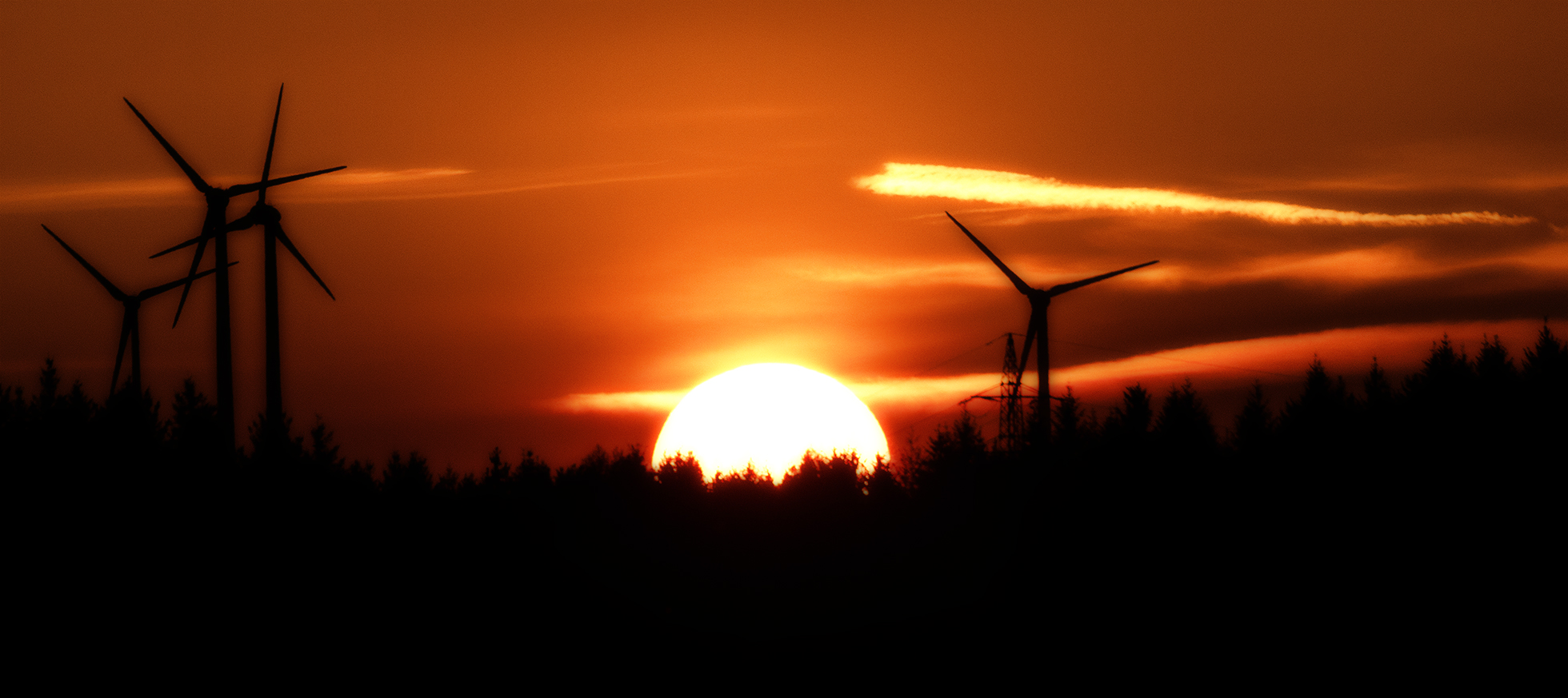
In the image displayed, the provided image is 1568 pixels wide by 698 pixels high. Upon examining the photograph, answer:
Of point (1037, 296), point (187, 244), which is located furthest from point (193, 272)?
point (1037, 296)

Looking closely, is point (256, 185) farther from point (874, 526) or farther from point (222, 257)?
point (874, 526)

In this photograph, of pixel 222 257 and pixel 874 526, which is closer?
pixel 222 257

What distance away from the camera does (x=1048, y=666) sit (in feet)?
193

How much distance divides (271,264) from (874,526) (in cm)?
3350

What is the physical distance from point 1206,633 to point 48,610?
43.6 metres

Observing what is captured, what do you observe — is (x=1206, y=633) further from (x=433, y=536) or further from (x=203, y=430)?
(x=203, y=430)

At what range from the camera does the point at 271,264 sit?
62.1 metres

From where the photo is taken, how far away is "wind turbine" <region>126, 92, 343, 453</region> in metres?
56.7

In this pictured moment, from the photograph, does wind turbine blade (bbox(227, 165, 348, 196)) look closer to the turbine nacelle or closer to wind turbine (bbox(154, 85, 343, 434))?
wind turbine (bbox(154, 85, 343, 434))

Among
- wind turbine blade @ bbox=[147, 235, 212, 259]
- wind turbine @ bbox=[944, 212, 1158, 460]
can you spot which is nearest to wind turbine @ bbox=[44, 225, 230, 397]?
wind turbine blade @ bbox=[147, 235, 212, 259]

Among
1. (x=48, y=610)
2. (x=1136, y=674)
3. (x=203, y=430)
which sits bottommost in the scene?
(x=1136, y=674)

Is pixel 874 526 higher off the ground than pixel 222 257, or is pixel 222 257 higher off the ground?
pixel 222 257

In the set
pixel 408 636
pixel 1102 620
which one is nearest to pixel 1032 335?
pixel 1102 620

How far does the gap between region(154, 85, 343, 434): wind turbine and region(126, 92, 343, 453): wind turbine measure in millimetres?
376
